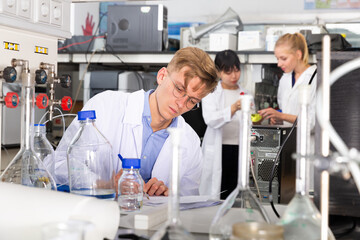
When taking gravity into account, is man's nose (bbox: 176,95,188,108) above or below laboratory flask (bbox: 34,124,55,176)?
above

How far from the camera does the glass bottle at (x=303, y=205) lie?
2.22ft

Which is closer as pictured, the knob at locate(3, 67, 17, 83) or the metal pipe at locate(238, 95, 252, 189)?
the metal pipe at locate(238, 95, 252, 189)

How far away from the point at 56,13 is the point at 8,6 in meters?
0.25

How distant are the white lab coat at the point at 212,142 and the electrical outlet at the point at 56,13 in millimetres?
2089

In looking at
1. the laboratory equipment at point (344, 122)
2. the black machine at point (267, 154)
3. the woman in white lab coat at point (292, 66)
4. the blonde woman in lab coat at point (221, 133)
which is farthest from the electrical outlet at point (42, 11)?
the woman in white lab coat at point (292, 66)

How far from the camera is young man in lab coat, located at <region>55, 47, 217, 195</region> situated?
180 centimetres

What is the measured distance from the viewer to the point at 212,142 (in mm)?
3613

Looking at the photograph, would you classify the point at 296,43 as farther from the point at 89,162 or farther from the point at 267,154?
the point at 89,162

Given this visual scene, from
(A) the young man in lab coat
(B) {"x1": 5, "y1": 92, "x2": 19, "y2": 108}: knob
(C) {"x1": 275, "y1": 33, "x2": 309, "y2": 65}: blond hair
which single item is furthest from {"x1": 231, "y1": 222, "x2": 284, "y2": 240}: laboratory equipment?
(C) {"x1": 275, "y1": 33, "x2": 309, "y2": 65}: blond hair

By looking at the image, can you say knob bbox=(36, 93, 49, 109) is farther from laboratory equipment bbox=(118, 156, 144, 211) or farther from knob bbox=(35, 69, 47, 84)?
laboratory equipment bbox=(118, 156, 144, 211)

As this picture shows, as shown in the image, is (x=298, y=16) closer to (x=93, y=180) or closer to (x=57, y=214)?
(x=93, y=180)

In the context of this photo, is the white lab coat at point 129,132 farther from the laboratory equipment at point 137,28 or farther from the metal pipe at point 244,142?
the laboratory equipment at point 137,28

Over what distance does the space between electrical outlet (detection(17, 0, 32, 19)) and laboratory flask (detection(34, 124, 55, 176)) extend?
309 millimetres

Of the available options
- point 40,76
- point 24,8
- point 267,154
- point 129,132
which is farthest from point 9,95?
point 267,154
